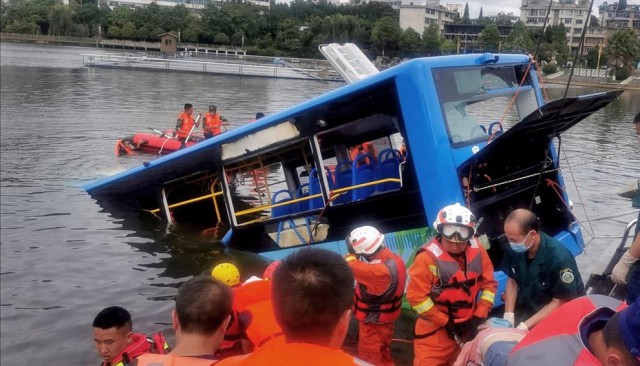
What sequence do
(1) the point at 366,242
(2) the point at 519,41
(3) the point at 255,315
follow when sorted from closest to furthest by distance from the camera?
(3) the point at 255,315 < (1) the point at 366,242 < (2) the point at 519,41

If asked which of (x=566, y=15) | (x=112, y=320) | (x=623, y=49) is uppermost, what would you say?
(x=566, y=15)

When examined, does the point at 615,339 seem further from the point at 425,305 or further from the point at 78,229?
the point at 78,229

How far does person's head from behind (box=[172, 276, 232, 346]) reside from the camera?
10.6 ft

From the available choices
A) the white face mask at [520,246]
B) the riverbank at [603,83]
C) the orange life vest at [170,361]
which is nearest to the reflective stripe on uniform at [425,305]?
the white face mask at [520,246]

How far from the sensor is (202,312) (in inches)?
127

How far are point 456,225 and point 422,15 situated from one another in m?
50.0

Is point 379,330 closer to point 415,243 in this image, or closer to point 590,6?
point 415,243

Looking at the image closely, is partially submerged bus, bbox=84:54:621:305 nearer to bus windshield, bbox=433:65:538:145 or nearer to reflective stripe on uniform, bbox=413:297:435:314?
Answer: bus windshield, bbox=433:65:538:145

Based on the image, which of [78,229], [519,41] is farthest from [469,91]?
[519,41]

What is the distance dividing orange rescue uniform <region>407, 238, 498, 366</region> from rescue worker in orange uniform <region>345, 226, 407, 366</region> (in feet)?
1.42

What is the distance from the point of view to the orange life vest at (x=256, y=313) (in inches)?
156

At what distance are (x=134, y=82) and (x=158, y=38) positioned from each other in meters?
29.2

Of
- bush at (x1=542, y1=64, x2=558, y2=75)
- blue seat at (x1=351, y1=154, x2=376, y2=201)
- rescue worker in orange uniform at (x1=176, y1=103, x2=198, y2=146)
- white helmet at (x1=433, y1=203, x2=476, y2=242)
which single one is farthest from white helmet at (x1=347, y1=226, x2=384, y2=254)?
bush at (x1=542, y1=64, x2=558, y2=75)

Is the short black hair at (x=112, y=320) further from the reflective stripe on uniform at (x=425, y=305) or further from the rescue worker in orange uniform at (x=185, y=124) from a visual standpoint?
the rescue worker in orange uniform at (x=185, y=124)
